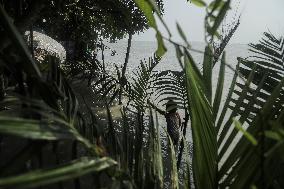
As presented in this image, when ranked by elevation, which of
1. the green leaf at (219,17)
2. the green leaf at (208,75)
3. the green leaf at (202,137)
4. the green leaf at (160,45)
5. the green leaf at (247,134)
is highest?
the green leaf at (219,17)

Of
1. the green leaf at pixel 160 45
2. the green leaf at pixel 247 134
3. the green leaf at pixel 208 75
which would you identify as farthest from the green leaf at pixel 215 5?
the green leaf at pixel 208 75

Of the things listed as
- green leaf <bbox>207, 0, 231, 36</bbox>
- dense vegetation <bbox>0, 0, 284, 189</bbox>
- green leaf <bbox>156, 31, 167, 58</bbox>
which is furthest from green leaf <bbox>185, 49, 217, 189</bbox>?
green leaf <bbox>207, 0, 231, 36</bbox>

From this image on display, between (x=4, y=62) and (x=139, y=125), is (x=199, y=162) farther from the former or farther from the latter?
(x=4, y=62)

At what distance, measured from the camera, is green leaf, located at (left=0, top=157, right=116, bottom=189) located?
1.67 ft

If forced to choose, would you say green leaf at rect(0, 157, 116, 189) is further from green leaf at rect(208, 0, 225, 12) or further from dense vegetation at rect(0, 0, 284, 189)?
green leaf at rect(208, 0, 225, 12)

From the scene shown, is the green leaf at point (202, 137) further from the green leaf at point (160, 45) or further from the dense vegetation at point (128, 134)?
the green leaf at point (160, 45)

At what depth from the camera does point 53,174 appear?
0.59 metres

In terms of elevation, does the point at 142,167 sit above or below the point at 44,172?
below

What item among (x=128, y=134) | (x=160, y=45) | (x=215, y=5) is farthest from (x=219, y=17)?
(x=128, y=134)

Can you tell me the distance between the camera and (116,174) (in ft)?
3.13

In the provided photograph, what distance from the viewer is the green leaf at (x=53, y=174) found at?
0.51 m

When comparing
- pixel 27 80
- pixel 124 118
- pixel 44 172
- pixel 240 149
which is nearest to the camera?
pixel 44 172

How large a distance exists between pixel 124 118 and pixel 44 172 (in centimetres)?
92

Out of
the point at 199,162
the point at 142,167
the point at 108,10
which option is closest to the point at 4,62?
the point at 142,167
